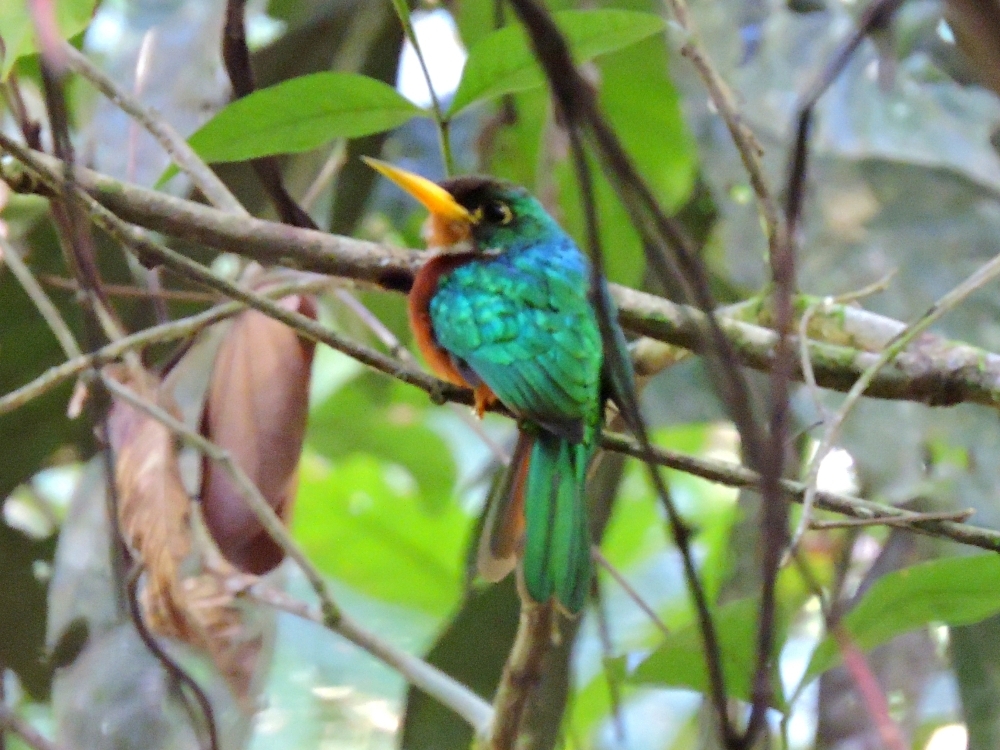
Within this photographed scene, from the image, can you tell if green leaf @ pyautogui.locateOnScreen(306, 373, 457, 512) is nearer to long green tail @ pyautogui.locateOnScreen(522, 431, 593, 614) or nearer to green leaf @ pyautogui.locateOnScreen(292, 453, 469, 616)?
green leaf @ pyautogui.locateOnScreen(292, 453, 469, 616)

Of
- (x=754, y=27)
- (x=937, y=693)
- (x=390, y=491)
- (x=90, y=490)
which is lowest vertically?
(x=937, y=693)

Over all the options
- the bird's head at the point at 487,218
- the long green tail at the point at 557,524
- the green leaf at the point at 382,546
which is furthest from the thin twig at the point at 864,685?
the green leaf at the point at 382,546

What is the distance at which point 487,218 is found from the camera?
1812mm

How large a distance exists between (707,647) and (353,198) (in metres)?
1.59

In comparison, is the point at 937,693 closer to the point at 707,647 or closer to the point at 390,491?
the point at 390,491

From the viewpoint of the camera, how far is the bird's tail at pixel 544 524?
1.22 metres

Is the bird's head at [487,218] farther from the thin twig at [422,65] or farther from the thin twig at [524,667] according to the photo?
the thin twig at [524,667]

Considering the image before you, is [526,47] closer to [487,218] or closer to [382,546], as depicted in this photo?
[487,218]

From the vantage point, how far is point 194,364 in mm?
1786

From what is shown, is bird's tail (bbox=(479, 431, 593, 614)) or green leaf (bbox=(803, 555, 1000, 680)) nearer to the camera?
green leaf (bbox=(803, 555, 1000, 680))

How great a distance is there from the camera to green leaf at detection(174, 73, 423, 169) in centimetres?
125

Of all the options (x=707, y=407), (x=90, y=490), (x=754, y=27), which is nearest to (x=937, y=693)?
(x=707, y=407)

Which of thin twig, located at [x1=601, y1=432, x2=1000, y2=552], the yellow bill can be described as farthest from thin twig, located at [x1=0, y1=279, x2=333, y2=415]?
thin twig, located at [x1=601, y1=432, x2=1000, y2=552]

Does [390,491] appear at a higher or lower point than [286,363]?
lower
